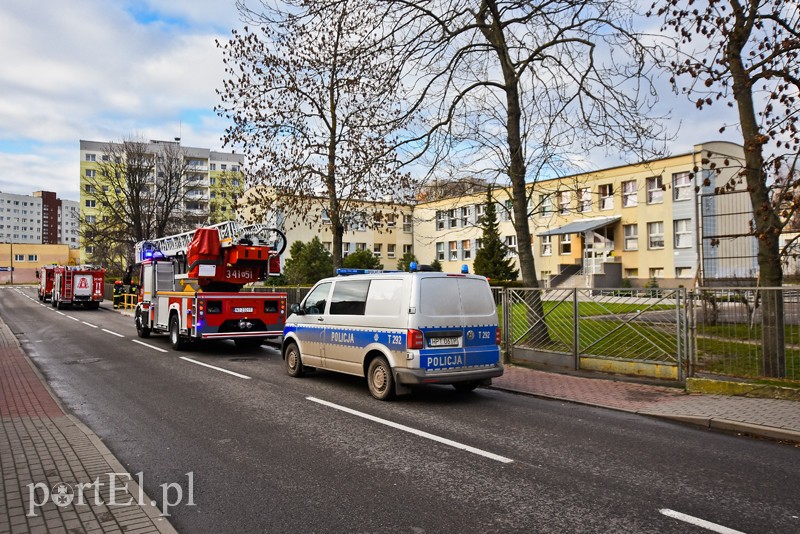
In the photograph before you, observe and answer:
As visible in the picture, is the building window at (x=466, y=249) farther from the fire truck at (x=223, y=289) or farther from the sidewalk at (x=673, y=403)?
the sidewalk at (x=673, y=403)

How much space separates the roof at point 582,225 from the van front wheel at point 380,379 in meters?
32.3

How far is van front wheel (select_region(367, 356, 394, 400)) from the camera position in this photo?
8.55 metres

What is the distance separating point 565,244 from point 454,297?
3654 centimetres

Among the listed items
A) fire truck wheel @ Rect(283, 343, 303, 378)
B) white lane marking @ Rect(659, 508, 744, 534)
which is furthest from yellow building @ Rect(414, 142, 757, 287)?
white lane marking @ Rect(659, 508, 744, 534)

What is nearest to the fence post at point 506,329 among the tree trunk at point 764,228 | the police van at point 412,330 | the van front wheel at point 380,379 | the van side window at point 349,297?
the police van at point 412,330

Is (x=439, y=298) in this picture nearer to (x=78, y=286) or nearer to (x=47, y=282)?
(x=78, y=286)

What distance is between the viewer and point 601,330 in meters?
10.8

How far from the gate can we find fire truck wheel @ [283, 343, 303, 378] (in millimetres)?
4687

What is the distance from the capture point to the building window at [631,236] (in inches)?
1503

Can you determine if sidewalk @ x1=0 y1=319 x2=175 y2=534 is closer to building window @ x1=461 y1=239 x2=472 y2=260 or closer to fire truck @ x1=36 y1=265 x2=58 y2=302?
fire truck @ x1=36 y1=265 x2=58 y2=302

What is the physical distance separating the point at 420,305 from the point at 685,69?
17.3ft

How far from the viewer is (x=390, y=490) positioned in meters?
4.82

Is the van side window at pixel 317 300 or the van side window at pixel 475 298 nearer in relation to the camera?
the van side window at pixel 475 298

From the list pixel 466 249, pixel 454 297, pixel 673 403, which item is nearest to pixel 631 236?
pixel 466 249
